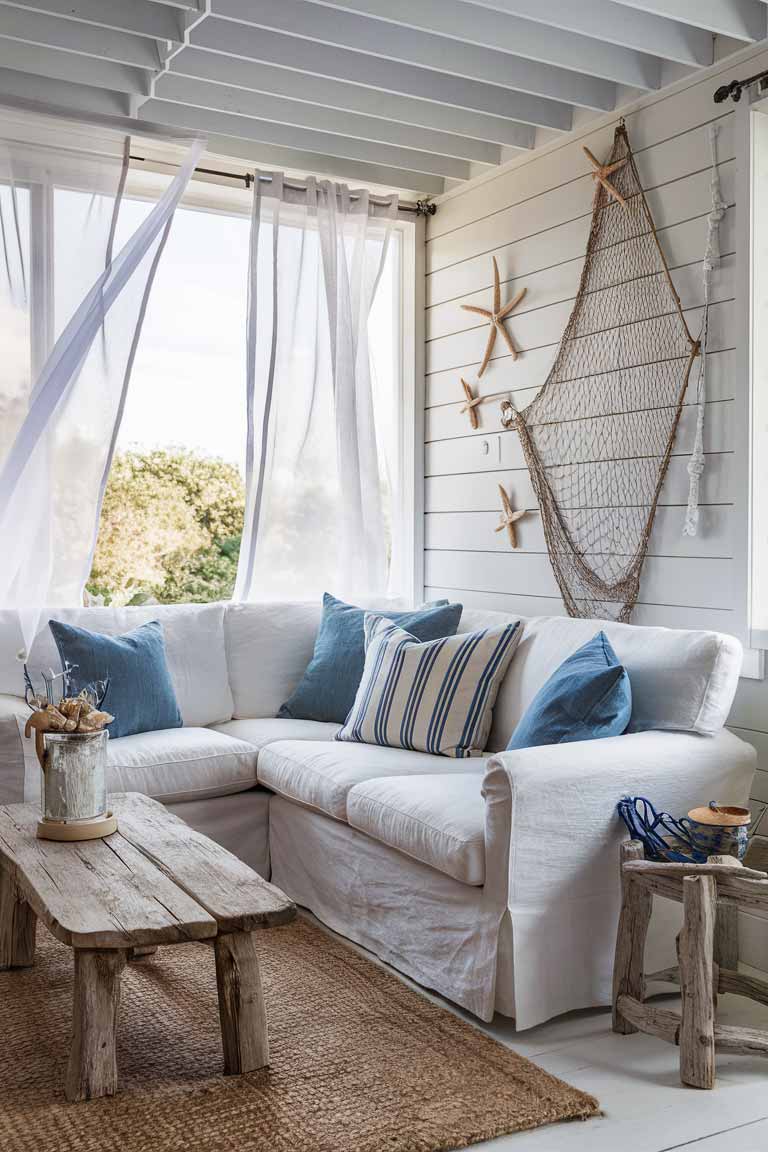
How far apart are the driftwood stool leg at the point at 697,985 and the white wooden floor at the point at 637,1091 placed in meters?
0.05

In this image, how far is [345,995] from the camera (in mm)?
2561

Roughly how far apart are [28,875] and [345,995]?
83 cm

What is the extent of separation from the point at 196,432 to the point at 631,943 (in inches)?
159

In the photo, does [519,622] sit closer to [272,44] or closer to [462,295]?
[462,295]

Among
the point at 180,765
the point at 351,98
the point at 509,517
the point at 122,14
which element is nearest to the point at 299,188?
the point at 351,98

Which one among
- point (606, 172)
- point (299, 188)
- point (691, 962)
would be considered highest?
point (299, 188)

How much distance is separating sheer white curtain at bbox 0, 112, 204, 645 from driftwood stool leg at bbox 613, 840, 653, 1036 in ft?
6.97

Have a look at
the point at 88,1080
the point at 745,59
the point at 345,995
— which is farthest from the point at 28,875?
the point at 745,59

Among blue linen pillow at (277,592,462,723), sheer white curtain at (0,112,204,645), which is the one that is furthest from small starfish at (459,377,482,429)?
sheer white curtain at (0,112,204,645)

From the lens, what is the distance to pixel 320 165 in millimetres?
4230

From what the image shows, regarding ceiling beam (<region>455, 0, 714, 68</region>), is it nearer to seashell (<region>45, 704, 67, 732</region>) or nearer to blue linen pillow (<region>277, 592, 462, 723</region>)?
blue linen pillow (<region>277, 592, 462, 723</region>)

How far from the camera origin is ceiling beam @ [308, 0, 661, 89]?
2902mm

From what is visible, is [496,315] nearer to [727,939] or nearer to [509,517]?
[509,517]

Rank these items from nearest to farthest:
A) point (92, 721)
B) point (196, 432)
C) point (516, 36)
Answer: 1. point (92, 721)
2. point (516, 36)
3. point (196, 432)
